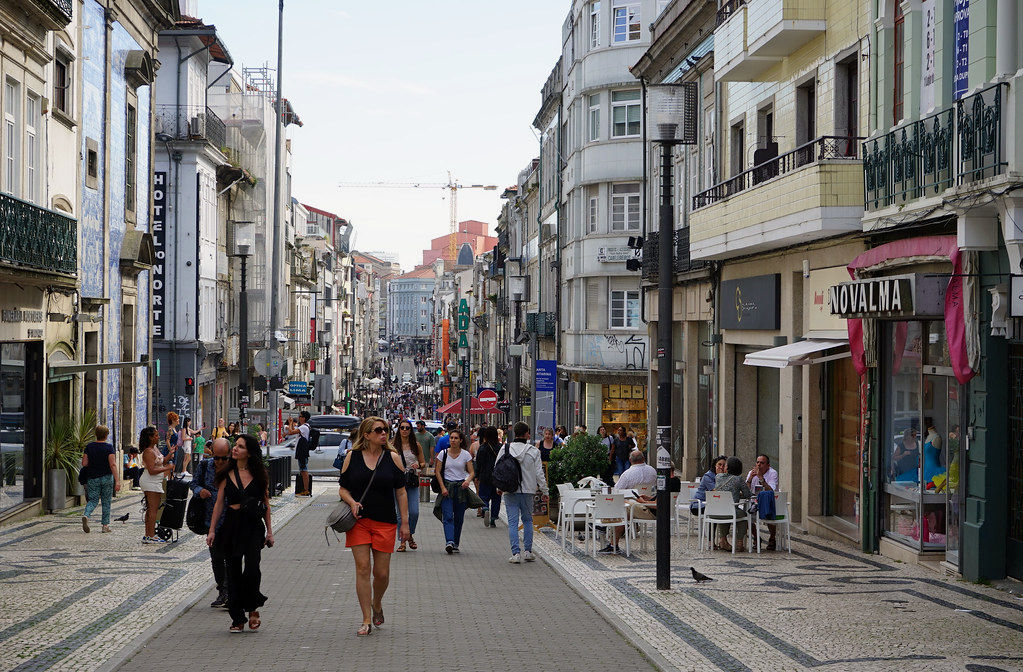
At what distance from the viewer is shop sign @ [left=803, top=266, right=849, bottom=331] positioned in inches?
708

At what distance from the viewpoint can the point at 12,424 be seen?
1991cm

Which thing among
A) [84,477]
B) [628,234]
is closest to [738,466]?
[84,477]

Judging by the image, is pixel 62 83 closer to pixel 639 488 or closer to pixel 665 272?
pixel 639 488

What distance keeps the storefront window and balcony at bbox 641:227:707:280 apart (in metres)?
12.3


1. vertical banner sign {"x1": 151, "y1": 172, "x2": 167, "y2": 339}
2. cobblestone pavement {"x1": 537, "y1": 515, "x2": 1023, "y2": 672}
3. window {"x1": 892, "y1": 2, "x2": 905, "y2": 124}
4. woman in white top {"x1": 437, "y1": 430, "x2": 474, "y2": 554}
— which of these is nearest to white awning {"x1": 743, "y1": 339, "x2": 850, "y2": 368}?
cobblestone pavement {"x1": 537, "y1": 515, "x2": 1023, "y2": 672}

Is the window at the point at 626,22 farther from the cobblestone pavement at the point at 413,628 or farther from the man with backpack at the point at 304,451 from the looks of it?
the cobblestone pavement at the point at 413,628

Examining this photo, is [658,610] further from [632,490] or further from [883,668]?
[632,490]

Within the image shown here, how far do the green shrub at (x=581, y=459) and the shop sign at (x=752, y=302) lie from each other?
147 inches

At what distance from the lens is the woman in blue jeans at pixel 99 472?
17312 millimetres

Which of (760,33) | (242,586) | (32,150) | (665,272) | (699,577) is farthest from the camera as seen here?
(32,150)

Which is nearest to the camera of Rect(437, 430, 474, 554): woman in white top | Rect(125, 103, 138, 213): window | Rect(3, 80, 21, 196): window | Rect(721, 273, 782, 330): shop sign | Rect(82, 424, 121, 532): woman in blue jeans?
Rect(437, 430, 474, 554): woman in white top

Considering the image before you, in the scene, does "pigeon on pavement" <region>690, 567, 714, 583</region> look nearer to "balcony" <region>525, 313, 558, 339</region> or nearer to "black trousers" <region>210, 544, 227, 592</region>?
"black trousers" <region>210, 544, 227, 592</region>

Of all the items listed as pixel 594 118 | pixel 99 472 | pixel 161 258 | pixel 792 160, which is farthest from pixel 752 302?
pixel 161 258

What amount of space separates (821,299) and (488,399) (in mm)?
19193
